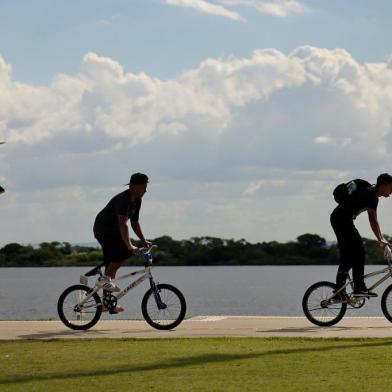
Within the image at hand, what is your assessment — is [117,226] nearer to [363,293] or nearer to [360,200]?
[360,200]

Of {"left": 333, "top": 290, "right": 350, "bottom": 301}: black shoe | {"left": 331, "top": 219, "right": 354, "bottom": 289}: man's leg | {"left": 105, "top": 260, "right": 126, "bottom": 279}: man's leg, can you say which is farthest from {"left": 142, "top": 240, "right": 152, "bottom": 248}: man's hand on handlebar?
{"left": 333, "top": 290, "right": 350, "bottom": 301}: black shoe

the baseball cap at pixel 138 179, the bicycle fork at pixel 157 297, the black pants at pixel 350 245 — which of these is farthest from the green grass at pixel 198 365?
the baseball cap at pixel 138 179

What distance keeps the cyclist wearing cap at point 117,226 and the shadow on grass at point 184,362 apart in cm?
352

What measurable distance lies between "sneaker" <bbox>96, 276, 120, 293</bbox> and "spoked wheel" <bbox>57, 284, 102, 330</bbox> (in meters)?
0.16

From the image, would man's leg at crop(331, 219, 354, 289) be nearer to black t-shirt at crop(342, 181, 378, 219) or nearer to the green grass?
black t-shirt at crop(342, 181, 378, 219)

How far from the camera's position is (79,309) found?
14.9 m

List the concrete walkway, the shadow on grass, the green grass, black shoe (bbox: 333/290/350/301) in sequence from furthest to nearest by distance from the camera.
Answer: black shoe (bbox: 333/290/350/301) < the concrete walkway < the shadow on grass < the green grass

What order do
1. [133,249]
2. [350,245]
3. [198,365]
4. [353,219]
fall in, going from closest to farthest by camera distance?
[198,365] → [133,249] → [350,245] → [353,219]

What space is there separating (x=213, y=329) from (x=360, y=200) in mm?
2659

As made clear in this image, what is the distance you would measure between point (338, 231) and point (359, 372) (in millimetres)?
4968

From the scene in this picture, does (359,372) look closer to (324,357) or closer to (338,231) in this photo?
(324,357)

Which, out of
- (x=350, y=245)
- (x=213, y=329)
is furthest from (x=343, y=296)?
(x=213, y=329)

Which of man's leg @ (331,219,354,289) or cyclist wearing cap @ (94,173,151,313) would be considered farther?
man's leg @ (331,219,354,289)

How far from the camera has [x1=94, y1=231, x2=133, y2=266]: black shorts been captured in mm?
14711
